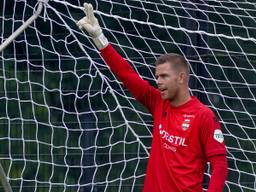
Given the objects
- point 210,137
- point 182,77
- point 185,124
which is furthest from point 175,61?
point 210,137

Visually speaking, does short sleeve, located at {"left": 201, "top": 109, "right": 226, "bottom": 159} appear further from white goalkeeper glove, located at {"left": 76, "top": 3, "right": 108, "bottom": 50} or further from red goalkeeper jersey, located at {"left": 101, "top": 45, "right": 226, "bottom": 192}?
white goalkeeper glove, located at {"left": 76, "top": 3, "right": 108, "bottom": 50}

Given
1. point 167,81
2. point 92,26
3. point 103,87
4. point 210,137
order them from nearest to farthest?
point 210,137 < point 167,81 < point 92,26 < point 103,87

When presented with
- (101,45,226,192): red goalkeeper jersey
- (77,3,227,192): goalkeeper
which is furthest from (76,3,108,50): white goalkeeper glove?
(101,45,226,192): red goalkeeper jersey

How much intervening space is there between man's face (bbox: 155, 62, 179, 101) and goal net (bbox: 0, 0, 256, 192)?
139cm

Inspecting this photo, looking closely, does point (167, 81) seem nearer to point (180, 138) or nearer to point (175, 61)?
point (175, 61)

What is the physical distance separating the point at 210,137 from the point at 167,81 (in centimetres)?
32

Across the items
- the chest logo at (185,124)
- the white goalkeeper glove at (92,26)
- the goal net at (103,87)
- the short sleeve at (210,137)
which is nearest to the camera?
the short sleeve at (210,137)

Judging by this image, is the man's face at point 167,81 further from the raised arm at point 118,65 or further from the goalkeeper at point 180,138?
the raised arm at point 118,65

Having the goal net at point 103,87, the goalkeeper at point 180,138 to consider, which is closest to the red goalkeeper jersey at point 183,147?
the goalkeeper at point 180,138

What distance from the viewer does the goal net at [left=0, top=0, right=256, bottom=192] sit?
4762mm

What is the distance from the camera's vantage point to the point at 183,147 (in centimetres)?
330

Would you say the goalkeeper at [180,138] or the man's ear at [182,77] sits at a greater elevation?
the man's ear at [182,77]

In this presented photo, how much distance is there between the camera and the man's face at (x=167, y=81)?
3.33 metres

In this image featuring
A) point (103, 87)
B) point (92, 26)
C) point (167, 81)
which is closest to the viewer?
point (167, 81)
